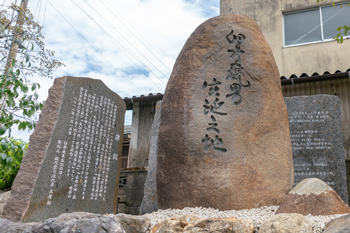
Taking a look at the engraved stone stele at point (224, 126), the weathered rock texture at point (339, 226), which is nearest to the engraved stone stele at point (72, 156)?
the engraved stone stele at point (224, 126)

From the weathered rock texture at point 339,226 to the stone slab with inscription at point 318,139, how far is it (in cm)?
332

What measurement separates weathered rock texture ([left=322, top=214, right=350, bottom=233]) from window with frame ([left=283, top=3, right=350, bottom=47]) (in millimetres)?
7631

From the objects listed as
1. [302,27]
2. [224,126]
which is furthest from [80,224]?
[302,27]

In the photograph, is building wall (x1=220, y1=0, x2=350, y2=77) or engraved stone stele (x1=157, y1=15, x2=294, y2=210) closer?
engraved stone stele (x1=157, y1=15, x2=294, y2=210)

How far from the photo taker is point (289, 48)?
9.03 metres

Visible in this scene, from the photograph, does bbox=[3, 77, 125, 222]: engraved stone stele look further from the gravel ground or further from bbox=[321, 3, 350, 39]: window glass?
bbox=[321, 3, 350, 39]: window glass

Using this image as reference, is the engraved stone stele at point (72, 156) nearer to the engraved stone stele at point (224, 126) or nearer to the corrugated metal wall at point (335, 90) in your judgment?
the engraved stone stele at point (224, 126)

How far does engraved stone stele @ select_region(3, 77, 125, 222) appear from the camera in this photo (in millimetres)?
3688

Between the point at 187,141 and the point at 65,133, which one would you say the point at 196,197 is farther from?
the point at 65,133

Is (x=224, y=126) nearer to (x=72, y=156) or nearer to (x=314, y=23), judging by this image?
(x=72, y=156)

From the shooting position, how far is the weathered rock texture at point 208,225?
243 cm

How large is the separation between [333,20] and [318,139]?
4.69 m

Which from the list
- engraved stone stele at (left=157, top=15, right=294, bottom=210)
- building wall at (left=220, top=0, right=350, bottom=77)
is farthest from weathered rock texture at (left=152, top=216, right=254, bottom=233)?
building wall at (left=220, top=0, right=350, bottom=77)

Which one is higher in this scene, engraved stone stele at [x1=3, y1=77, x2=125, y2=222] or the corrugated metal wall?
the corrugated metal wall
